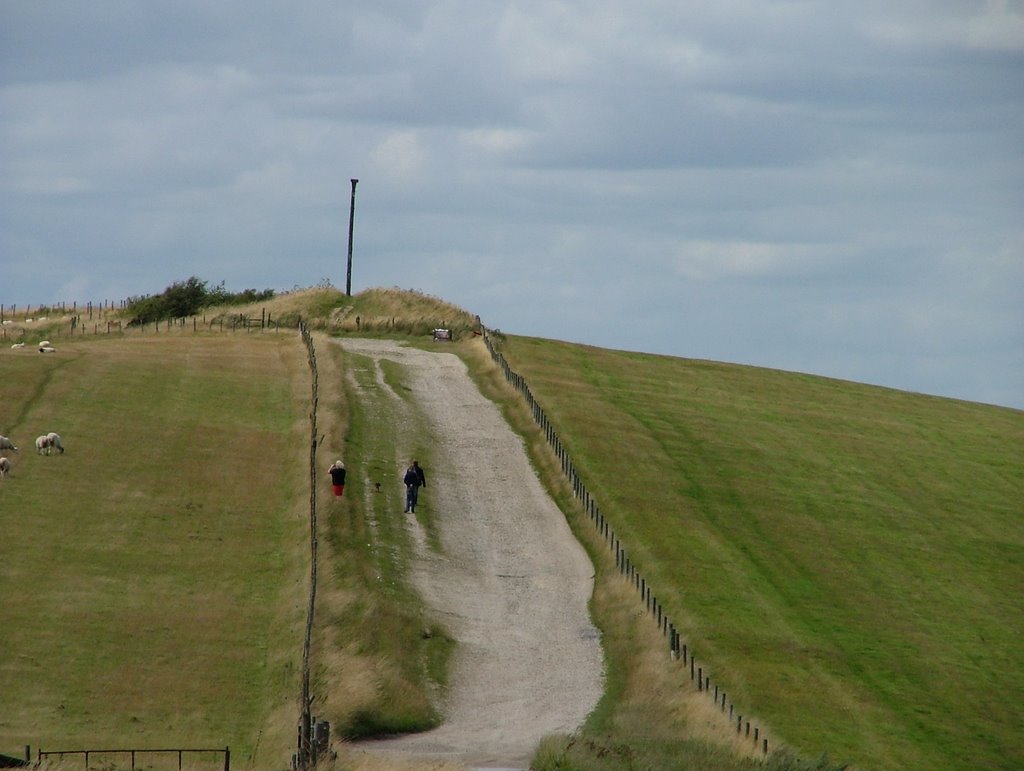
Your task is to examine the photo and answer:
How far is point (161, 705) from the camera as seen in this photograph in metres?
33.3

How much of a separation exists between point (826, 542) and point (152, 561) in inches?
883

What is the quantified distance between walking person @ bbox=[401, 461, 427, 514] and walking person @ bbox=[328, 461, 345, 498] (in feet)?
6.49

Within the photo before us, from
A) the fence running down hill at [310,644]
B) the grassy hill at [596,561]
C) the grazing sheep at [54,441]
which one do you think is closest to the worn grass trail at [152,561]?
the grassy hill at [596,561]

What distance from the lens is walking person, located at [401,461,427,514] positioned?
48.4 m

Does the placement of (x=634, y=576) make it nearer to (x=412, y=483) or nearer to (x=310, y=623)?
(x=412, y=483)

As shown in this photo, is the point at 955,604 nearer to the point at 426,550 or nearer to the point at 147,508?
the point at 426,550

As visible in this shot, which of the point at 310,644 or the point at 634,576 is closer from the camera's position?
the point at 310,644

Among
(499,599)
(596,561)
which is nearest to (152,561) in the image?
(499,599)

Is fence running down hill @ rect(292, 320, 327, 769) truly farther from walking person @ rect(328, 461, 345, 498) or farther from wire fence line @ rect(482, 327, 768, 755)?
wire fence line @ rect(482, 327, 768, 755)

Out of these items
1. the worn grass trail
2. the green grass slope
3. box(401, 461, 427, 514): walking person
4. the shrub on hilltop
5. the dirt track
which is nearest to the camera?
the dirt track

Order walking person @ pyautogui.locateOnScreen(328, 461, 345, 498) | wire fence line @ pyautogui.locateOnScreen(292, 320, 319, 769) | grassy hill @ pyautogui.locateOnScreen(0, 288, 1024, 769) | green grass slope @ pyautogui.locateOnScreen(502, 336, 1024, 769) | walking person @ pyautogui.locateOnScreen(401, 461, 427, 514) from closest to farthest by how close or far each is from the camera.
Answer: wire fence line @ pyautogui.locateOnScreen(292, 320, 319, 769) < grassy hill @ pyautogui.locateOnScreen(0, 288, 1024, 769) < green grass slope @ pyautogui.locateOnScreen(502, 336, 1024, 769) < walking person @ pyautogui.locateOnScreen(328, 461, 345, 498) < walking person @ pyautogui.locateOnScreen(401, 461, 427, 514)

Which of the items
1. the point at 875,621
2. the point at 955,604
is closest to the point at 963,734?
the point at 875,621

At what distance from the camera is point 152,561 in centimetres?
4206

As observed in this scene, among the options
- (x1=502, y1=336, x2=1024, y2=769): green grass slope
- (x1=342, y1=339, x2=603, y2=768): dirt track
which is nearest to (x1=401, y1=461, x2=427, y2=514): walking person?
(x1=342, y1=339, x2=603, y2=768): dirt track
